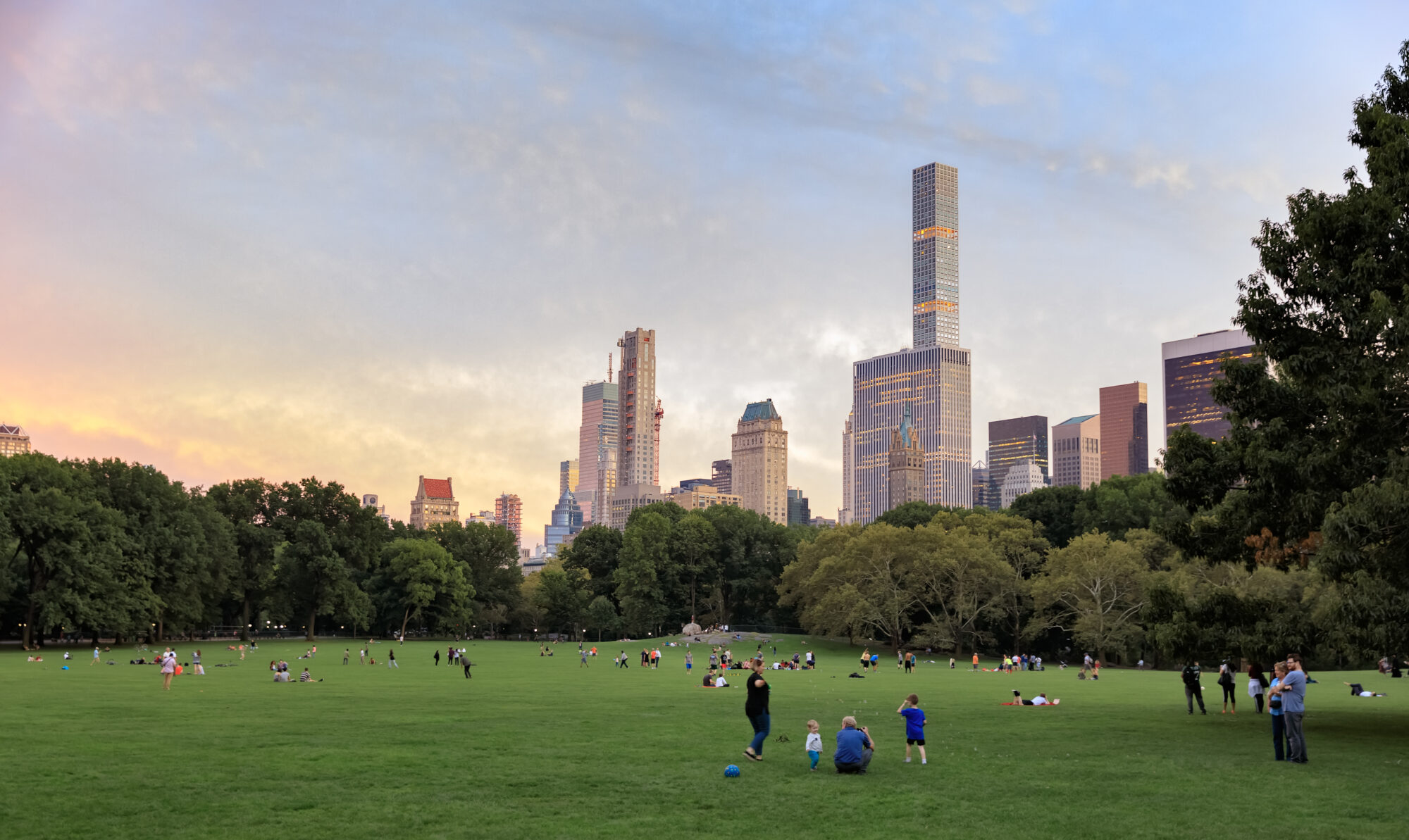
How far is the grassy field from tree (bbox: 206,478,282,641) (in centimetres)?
6167

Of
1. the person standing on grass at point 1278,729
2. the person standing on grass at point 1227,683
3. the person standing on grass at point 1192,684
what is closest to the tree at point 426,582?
the person standing on grass at point 1192,684

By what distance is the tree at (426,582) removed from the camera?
100m

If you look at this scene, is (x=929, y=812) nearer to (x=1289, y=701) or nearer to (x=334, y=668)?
(x=1289, y=701)

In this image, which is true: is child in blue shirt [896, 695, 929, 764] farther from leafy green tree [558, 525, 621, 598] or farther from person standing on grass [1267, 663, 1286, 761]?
A: leafy green tree [558, 525, 621, 598]

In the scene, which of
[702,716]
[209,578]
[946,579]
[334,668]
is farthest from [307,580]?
[702,716]

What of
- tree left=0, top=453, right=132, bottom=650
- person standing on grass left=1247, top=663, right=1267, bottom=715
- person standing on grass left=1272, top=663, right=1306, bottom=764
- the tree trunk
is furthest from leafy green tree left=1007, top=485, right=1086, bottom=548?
person standing on grass left=1272, top=663, right=1306, bottom=764

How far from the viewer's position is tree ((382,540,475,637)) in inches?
3957

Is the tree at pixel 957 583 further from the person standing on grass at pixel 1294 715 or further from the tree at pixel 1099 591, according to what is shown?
the person standing on grass at pixel 1294 715

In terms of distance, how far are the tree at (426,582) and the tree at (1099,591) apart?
55607 millimetres

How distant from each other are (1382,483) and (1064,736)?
8301 millimetres

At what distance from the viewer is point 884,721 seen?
26.4m

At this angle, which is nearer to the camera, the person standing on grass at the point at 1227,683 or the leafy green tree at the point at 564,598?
the person standing on grass at the point at 1227,683

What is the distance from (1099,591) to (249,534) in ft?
227

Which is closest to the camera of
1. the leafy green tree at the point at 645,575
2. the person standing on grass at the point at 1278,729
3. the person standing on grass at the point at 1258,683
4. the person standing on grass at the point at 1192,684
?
the person standing on grass at the point at 1278,729
